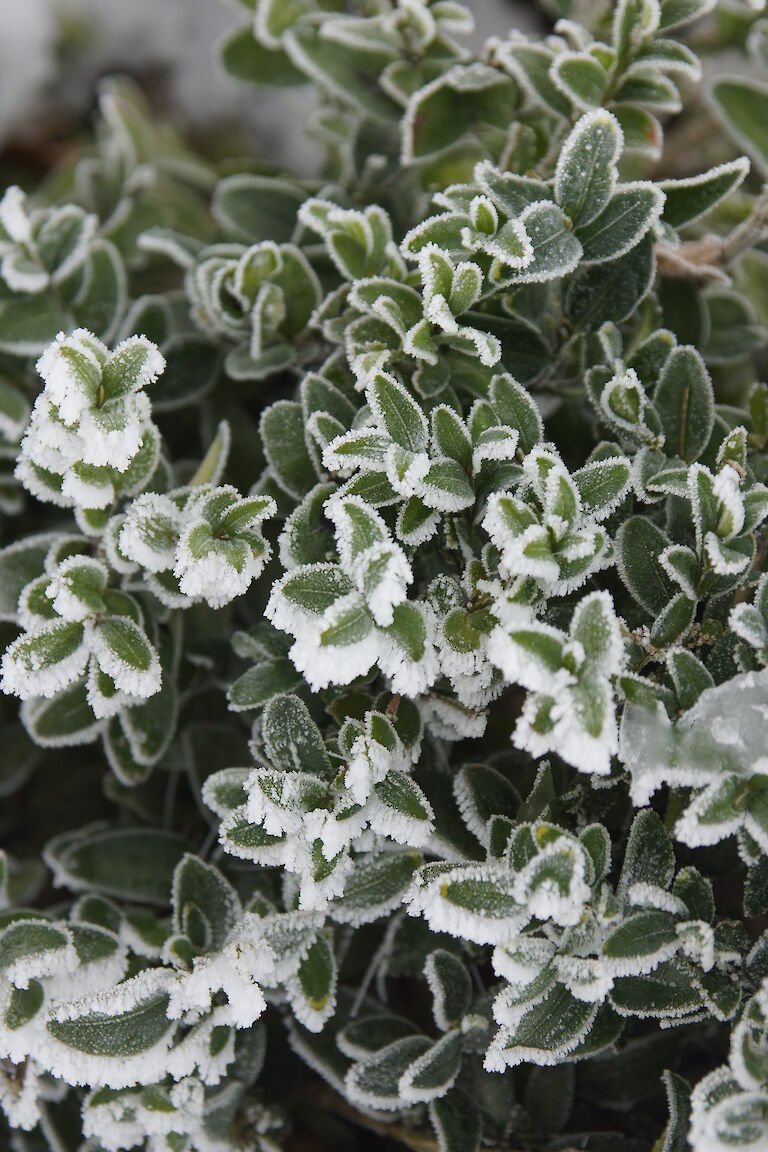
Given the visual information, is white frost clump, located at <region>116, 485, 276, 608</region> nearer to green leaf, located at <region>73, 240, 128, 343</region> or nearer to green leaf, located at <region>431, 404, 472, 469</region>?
green leaf, located at <region>431, 404, 472, 469</region>

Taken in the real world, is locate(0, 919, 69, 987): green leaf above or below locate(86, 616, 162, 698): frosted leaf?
below

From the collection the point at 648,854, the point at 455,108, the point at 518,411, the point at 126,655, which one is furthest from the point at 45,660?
the point at 455,108

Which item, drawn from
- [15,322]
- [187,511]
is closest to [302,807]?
[187,511]

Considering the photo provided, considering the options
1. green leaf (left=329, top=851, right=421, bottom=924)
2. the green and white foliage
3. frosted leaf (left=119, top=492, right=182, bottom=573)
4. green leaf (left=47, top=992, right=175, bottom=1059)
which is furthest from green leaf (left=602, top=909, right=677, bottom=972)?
frosted leaf (left=119, top=492, right=182, bottom=573)

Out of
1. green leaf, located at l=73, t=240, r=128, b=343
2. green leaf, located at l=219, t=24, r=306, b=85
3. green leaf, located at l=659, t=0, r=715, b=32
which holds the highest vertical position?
green leaf, located at l=659, t=0, r=715, b=32

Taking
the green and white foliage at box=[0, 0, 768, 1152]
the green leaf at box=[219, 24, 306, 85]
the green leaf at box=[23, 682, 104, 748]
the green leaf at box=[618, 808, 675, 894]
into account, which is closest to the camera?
the green and white foliage at box=[0, 0, 768, 1152]

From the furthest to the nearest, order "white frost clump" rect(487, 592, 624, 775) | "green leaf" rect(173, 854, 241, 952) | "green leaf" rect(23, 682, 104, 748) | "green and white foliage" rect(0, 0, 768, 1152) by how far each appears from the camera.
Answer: "green leaf" rect(23, 682, 104, 748), "green leaf" rect(173, 854, 241, 952), "green and white foliage" rect(0, 0, 768, 1152), "white frost clump" rect(487, 592, 624, 775)

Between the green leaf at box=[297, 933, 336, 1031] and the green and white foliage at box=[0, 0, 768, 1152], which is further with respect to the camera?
the green leaf at box=[297, 933, 336, 1031]
